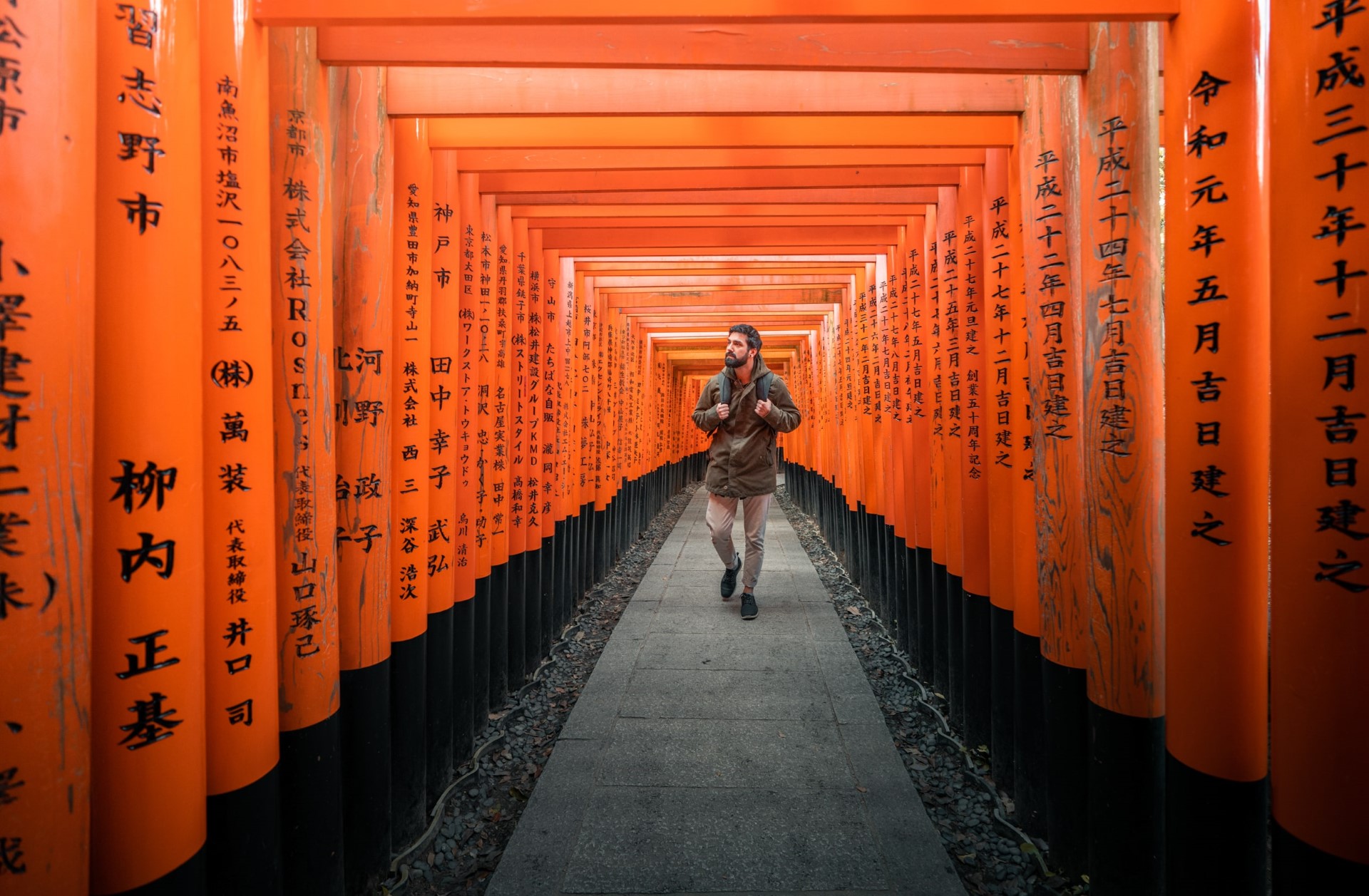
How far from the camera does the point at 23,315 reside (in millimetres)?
1053

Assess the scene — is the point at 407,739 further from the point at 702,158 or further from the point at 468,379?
the point at 702,158

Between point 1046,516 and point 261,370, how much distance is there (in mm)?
2513

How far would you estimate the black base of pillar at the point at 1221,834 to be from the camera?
1538 mm

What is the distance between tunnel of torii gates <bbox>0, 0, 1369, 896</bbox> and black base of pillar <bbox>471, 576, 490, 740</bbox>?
26 millimetres

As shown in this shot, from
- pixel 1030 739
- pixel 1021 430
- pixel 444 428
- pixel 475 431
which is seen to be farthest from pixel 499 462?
pixel 1030 739

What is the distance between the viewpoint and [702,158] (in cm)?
303

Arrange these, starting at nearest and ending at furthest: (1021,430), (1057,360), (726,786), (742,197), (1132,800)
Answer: (1132,800)
(1057,360)
(1021,430)
(726,786)
(742,197)

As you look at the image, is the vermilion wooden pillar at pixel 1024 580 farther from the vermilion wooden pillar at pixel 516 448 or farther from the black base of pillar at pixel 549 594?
the black base of pillar at pixel 549 594

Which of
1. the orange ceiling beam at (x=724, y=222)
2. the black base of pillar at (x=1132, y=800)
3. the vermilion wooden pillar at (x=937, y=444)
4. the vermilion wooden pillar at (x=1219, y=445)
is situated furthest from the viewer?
the orange ceiling beam at (x=724, y=222)

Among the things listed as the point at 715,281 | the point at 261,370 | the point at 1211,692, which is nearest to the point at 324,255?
the point at 261,370

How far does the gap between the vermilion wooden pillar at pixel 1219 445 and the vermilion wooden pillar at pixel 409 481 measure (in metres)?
2.47

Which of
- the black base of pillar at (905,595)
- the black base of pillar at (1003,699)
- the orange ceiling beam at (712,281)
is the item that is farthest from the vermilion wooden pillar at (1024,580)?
the orange ceiling beam at (712,281)

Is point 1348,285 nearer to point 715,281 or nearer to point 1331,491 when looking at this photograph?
point 1331,491

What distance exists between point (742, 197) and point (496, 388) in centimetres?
189
